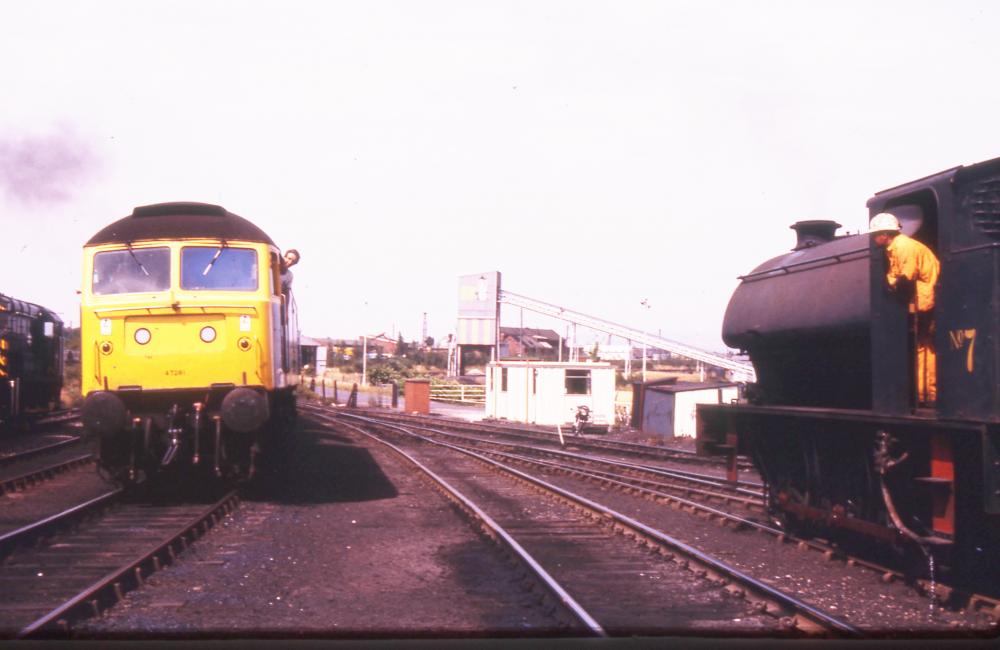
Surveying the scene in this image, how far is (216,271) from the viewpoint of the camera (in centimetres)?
1234

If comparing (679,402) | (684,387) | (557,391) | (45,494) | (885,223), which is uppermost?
(885,223)

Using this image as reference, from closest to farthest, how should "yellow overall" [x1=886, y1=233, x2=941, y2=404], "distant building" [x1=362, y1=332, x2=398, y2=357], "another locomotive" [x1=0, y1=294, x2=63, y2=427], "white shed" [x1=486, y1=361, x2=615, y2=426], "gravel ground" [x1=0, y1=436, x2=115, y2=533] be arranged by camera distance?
1. "yellow overall" [x1=886, y1=233, x2=941, y2=404]
2. "gravel ground" [x1=0, y1=436, x2=115, y2=533]
3. "another locomotive" [x1=0, y1=294, x2=63, y2=427]
4. "white shed" [x1=486, y1=361, x2=615, y2=426]
5. "distant building" [x1=362, y1=332, x2=398, y2=357]

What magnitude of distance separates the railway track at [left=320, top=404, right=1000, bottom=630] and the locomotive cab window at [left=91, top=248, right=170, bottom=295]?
6.84 metres

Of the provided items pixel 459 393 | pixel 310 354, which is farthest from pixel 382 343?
pixel 310 354

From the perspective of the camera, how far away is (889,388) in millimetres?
7934

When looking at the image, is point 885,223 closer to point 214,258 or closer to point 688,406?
point 214,258

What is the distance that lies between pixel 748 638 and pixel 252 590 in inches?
156

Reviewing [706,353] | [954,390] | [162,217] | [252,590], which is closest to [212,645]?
[252,590]

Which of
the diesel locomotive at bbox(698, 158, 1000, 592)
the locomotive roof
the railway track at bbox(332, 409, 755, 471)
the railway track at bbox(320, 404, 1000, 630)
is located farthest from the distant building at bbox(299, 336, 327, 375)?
the diesel locomotive at bbox(698, 158, 1000, 592)

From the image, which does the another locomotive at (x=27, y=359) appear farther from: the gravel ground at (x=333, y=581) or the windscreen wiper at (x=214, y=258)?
the gravel ground at (x=333, y=581)

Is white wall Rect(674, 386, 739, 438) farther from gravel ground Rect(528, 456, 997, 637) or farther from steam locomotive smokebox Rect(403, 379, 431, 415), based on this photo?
gravel ground Rect(528, 456, 997, 637)

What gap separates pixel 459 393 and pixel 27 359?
32.5m

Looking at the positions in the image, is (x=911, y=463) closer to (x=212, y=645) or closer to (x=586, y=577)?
(x=586, y=577)

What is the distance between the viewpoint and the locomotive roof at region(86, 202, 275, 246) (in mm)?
12430
